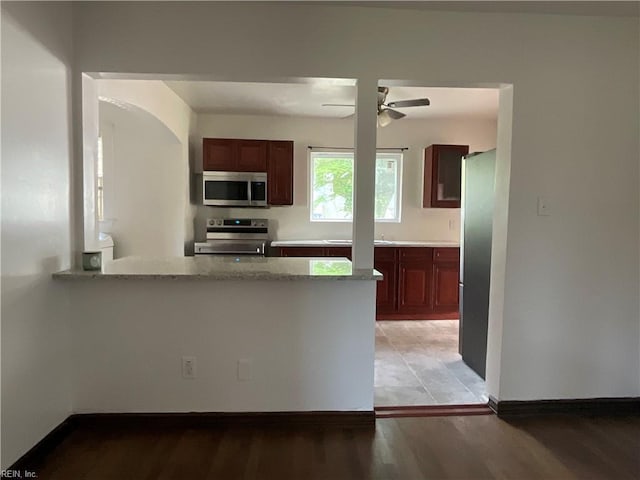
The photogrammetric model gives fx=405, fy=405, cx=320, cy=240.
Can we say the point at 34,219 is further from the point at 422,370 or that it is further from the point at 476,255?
the point at 476,255

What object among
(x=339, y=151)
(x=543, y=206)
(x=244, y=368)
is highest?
(x=339, y=151)

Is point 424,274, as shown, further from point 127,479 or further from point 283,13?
point 127,479

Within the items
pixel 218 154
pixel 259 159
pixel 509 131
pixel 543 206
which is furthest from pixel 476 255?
pixel 218 154

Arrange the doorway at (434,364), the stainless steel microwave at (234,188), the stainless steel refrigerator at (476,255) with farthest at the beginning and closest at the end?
1. the stainless steel microwave at (234,188)
2. the stainless steel refrigerator at (476,255)
3. the doorway at (434,364)

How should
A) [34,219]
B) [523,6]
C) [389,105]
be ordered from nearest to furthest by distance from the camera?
[34,219] → [523,6] → [389,105]

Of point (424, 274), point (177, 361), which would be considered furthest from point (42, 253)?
point (424, 274)

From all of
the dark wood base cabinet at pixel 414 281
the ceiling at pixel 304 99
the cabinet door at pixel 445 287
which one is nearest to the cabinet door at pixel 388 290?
the dark wood base cabinet at pixel 414 281

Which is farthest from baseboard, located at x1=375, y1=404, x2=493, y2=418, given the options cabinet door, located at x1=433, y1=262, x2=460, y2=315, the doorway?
cabinet door, located at x1=433, y1=262, x2=460, y2=315

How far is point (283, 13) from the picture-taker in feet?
7.57

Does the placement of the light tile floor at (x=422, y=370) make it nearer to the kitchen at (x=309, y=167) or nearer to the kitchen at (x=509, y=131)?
the kitchen at (x=309, y=167)

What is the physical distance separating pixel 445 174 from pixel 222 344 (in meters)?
3.82

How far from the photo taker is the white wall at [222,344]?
2.29 metres

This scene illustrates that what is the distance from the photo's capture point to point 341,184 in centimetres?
535

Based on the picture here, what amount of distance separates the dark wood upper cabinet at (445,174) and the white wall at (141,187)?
10.0 feet
